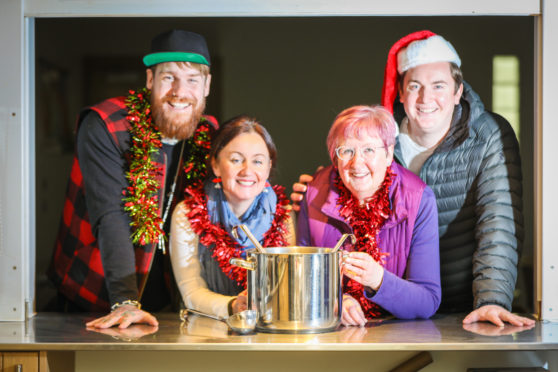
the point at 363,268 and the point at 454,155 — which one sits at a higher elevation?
the point at 454,155

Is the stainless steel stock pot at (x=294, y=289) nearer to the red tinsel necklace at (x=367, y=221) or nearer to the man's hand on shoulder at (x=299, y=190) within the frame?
the red tinsel necklace at (x=367, y=221)

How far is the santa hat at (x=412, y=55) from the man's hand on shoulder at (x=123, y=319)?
1005 millimetres

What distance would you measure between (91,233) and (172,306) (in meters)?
0.36

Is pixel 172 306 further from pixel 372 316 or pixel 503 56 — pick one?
pixel 503 56

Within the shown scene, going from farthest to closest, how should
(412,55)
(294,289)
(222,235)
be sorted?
1. (412,55)
2. (222,235)
3. (294,289)

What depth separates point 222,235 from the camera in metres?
1.94

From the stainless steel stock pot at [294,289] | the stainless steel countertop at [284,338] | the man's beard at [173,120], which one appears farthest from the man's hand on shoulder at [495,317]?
the man's beard at [173,120]

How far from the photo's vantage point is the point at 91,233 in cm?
211

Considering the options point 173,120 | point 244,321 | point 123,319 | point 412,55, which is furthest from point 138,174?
point 412,55

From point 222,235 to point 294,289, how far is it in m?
0.39

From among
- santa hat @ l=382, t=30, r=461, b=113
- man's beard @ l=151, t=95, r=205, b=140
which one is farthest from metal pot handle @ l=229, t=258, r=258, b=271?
santa hat @ l=382, t=30, r=461, b=113

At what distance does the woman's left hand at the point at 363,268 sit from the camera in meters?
1.73

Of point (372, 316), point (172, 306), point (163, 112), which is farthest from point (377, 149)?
point (172, 306)

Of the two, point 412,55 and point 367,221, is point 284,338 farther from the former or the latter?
point 412,55
